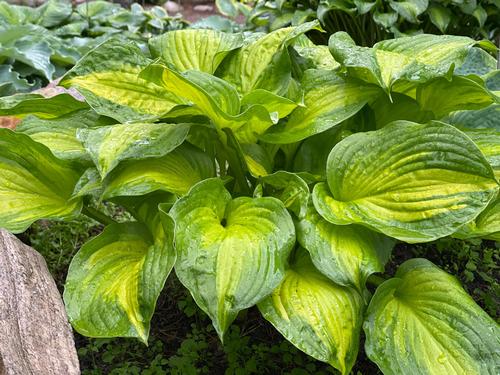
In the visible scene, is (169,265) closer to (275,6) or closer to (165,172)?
(165,172)

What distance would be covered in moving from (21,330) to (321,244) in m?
0.57

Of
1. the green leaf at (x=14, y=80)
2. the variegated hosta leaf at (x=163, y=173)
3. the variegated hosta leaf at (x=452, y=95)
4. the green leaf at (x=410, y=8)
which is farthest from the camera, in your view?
the green leaf at (x=410, y=8)

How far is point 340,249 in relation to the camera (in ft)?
3.86

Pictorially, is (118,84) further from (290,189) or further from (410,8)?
(410,8)

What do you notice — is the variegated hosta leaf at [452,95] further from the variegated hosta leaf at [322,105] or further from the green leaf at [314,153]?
the green leaf at [314,153]

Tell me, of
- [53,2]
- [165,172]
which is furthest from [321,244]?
Result: [53,2]

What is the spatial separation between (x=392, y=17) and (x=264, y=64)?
6.67 ft

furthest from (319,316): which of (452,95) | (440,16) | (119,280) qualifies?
(440,16)

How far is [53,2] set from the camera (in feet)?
14.4

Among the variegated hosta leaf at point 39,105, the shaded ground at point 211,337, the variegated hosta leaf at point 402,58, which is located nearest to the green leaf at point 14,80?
the shaded ground at point 211,337

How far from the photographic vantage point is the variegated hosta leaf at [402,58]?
129cm

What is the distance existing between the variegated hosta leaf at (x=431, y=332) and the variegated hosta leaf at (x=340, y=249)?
0.07m

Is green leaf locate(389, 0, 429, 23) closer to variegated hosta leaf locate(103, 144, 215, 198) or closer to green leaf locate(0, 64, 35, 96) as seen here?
green leaf locate(0, 64, 35, 96)

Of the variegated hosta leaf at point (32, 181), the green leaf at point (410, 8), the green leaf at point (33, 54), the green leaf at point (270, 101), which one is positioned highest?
the green leaf at point (270, 101)
